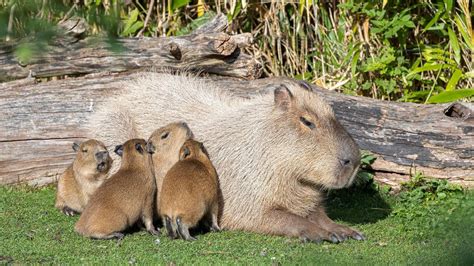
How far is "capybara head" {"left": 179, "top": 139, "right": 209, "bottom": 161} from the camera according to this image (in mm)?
4758

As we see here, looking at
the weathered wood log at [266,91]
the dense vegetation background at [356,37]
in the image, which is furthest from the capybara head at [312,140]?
the dense vegetation background at [356,37]

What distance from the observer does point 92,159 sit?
506cm

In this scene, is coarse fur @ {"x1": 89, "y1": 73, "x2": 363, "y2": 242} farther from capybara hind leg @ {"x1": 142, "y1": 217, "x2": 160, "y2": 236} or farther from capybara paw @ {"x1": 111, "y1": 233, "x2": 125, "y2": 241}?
capybara paw @ {"x1": 111, "y1": 233, "x2": 125, "y2": 241}

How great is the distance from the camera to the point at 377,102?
6.08m

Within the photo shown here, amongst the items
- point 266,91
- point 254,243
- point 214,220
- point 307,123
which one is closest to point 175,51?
point 266,91

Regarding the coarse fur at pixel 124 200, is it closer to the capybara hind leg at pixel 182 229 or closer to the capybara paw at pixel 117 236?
the capybara paw at pixel 117 236

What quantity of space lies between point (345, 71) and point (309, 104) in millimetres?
2777

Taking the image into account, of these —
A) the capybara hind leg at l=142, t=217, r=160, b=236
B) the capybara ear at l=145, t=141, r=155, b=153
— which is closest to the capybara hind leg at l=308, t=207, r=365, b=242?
the capybara hind leg at l=142, t=217, r=160, b=236

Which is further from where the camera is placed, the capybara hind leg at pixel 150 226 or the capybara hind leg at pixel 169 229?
the capybara hind leg at pixel 150 226

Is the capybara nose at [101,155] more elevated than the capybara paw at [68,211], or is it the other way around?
the capybara nose at [101,155]

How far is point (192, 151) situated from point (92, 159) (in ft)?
2.52

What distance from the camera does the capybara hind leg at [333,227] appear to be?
4.60m

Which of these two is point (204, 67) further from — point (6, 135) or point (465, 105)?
point (465, 105)

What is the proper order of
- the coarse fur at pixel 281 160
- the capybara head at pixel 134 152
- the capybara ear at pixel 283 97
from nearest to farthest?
the coarse fur at pixel 281 160 → the capybara head at pixel 134 152 → the capybara ear at pixel 283 97
